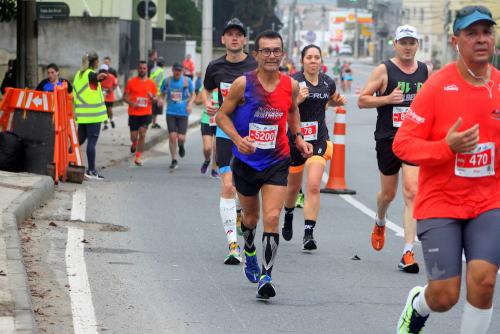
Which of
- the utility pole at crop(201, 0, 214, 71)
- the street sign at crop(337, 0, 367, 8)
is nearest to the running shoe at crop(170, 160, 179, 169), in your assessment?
the utility pole at crop(201, 0, 214, 71)

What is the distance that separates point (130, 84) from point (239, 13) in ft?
189

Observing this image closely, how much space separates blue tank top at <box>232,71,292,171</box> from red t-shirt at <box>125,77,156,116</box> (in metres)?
12.3

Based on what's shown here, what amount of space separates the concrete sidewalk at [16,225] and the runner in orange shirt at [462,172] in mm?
2411

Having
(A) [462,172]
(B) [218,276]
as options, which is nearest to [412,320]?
(A) [462,172]

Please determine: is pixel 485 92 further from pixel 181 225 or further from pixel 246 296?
pixel 181 225

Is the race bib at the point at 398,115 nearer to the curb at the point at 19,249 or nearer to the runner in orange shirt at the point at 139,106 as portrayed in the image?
the curb at the point at 19,249

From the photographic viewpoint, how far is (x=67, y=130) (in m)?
17.5

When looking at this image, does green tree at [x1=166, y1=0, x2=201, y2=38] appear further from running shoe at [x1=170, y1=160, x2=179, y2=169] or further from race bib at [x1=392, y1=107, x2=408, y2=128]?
race bib at [x1=392, y1=107, x2=408, y2=128]

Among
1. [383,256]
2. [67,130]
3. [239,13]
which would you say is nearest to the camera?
[383,256]

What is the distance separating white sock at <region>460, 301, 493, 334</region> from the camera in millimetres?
6286

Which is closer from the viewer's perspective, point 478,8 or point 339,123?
point 478,8

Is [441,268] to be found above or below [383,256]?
above

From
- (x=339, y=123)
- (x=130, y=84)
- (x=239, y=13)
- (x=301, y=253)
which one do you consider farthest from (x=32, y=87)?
(x=239, y=13)

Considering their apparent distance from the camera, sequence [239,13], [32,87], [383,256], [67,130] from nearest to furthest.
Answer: [383,256] < [67,130] < [32,87] < [239,13]
